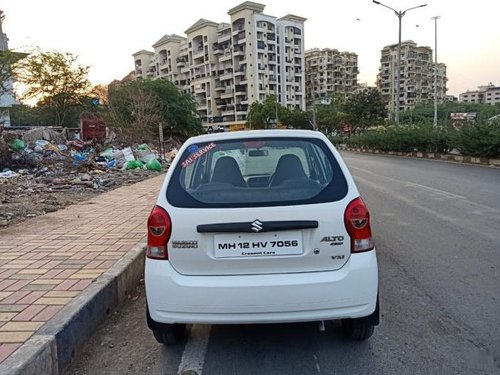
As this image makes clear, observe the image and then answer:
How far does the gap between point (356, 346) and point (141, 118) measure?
84.5 ft

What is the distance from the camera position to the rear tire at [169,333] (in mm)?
3350

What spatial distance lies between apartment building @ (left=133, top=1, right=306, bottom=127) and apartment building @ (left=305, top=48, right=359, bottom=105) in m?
25.4

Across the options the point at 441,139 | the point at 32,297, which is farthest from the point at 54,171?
the point at 441,139

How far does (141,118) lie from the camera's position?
90.3ft

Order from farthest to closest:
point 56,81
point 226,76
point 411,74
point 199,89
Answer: point 199,89 → point 411,74 → point 226,76 → point 56,81

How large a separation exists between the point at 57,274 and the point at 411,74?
377ft

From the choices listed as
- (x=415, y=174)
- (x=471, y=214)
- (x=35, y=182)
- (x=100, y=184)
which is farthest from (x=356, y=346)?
(x=415, y=174)

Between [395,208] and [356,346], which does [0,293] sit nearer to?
[356,346]

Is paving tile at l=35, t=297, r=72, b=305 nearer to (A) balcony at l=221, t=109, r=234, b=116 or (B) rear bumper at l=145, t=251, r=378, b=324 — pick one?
(B) rear bumper at l=145, t=251, r=378, b=324

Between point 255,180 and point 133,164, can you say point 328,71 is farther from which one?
point 255,180

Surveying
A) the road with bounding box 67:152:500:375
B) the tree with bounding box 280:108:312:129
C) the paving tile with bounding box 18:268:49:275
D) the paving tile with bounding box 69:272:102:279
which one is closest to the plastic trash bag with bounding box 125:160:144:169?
the paving tile with bounding box 18:268:49:275

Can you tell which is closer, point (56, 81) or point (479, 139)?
point (479, 139)

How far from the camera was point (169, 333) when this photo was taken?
3.40m

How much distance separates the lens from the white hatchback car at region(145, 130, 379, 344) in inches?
117
